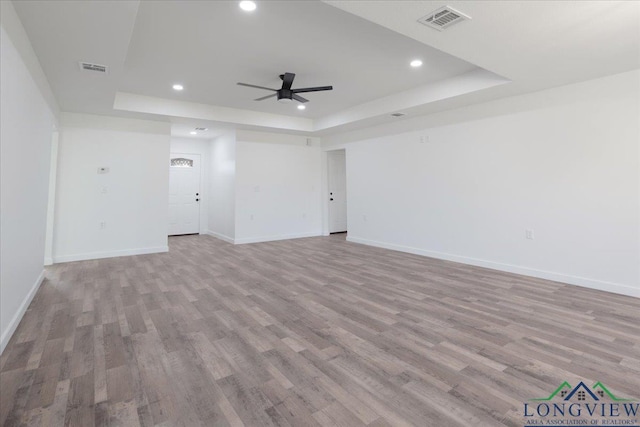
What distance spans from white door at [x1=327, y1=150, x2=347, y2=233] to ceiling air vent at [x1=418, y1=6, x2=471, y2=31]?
576cm

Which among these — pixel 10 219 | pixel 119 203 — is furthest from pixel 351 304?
pixel 119 203

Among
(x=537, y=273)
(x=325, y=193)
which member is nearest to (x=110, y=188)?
(x=325, y=193)

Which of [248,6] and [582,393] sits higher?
[248,6]

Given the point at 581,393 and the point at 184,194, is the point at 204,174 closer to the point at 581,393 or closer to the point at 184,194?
the point at 184,194

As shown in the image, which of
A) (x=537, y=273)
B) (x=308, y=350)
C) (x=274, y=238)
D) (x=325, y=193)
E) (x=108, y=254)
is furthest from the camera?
(x=325, y=193)

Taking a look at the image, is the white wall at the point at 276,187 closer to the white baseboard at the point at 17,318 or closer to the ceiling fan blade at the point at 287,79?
the ceiling fan blade at the point at 287,79

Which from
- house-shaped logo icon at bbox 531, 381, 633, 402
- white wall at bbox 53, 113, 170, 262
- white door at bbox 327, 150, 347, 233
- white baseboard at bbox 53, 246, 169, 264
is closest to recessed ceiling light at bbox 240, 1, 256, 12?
house-shaped logo icon at bbox 531, 381, 633, 402

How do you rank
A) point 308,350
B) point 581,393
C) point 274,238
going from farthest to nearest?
point 274,238 → point 308,350 → point 581,393

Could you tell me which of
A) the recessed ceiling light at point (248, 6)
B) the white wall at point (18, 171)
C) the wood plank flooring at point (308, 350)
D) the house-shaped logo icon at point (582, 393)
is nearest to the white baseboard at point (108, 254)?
the wood plank flooring at point (308, 350)

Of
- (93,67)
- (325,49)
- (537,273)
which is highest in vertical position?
(325,49)

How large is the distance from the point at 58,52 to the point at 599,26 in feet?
15.8

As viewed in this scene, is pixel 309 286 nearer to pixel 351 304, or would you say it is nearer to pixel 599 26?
pixel 351 304

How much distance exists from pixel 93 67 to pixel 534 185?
5.51m

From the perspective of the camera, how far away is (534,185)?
405 centimetres
